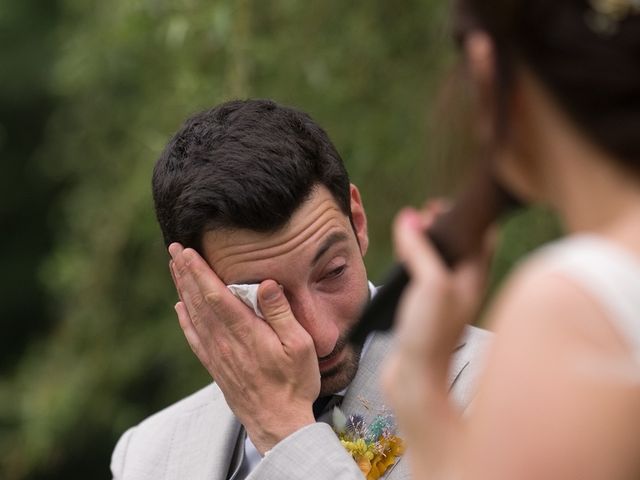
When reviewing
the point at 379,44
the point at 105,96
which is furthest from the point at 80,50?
the point at 379,44

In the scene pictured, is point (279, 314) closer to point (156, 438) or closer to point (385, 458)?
point (385, 458)

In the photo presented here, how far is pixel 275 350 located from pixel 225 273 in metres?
0.29

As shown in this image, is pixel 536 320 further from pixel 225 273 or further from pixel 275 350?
pixel 225 273

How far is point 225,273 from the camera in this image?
3.07 meters

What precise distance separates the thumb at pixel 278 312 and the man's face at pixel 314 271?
0.10 m

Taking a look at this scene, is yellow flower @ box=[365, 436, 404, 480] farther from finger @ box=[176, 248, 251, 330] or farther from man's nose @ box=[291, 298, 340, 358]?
finger @ box=[176, 248, 251, 330]

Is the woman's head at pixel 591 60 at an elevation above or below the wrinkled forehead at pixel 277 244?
above

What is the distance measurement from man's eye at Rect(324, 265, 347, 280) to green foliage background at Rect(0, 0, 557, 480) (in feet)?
2.24

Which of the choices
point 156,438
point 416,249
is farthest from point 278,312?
point 416,249

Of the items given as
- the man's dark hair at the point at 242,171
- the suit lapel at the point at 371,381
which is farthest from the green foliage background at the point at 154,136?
the suit lapel at the point at 371,381

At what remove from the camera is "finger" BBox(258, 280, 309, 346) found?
2.86 m

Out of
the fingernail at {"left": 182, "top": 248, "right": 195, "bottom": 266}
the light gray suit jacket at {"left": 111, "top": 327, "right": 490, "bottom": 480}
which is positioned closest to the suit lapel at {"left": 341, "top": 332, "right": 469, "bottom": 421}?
the light gray suit jacket at {"left": 111, "top": 327, "right": 490, "bottom": 480}

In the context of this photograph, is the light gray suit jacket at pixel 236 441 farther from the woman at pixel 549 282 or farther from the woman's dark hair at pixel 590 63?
the woman's dark hair at pixel 590 63

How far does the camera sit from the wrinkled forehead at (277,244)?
3.02 meters
